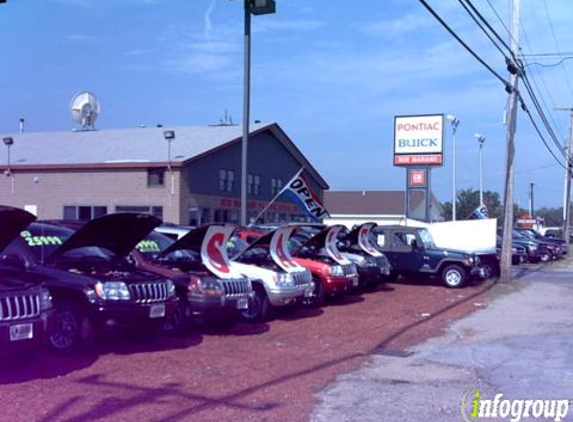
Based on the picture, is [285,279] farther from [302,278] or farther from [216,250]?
[216,250]

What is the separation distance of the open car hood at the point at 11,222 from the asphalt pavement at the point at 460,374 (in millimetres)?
3889

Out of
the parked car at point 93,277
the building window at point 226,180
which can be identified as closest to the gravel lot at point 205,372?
the parked car at point 93,277

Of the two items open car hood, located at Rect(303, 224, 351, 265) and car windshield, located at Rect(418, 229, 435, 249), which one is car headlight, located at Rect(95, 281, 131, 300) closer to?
open car hood, located at Rect(303, 224, 351, 265)

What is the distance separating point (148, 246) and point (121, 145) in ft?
94.5

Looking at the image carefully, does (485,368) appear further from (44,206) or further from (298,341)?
(44,206)

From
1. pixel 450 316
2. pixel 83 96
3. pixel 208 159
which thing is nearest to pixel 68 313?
pixel 450 316

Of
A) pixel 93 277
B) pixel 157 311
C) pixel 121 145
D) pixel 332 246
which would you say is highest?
pixel 121 145

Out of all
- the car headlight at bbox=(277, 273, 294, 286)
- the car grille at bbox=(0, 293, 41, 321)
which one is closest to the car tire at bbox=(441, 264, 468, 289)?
the car headlight at bbox=(277, 273, 294, 286)

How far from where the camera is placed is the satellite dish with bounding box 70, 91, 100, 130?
4384cm

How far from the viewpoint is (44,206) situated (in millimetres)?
39750

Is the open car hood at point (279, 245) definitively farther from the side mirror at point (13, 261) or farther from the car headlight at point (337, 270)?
the side mirror at point (13, 261)

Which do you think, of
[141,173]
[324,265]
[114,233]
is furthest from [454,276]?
[141,173]

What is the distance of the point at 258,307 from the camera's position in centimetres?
1386

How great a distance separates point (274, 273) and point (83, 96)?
32.6 m
